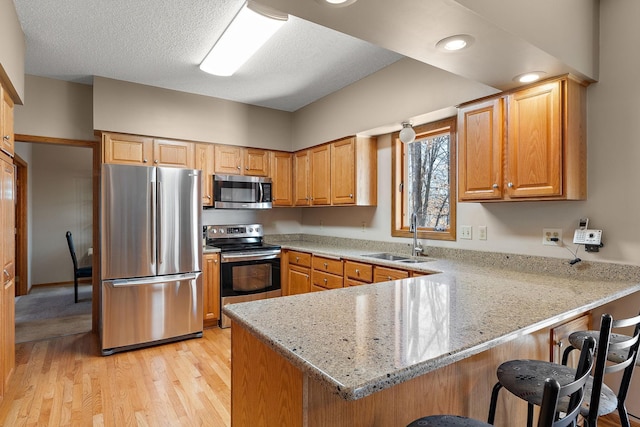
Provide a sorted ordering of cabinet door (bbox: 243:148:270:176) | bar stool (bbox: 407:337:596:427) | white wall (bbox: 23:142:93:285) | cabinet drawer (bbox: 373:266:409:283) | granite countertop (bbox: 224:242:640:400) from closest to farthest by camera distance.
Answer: bar stool (bbox: 407:337:596:427) < granite countertop (bbox: 224:242:640:400) < cabinet drawer (bbox: 373:266:409:283) < cabinet door (bbox: 243:148:270:176) < white wall (bbox: 23:142:93:285)

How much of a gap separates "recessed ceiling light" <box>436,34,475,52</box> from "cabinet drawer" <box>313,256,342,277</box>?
2026mm

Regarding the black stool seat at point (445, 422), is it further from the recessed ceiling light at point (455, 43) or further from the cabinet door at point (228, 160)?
the cabinet door at point (228, 160)

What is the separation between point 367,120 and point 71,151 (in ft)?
18.6

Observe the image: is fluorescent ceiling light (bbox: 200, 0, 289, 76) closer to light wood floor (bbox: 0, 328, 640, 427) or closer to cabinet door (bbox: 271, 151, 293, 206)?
cabinet door (bbox: 271, 151, 293, 206)

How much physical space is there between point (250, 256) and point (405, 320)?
291 centimetres

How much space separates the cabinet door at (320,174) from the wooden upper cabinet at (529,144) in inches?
69.2

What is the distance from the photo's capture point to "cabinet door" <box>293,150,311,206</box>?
4359mm

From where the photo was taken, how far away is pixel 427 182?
332cm

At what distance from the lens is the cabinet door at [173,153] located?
371 centimetres

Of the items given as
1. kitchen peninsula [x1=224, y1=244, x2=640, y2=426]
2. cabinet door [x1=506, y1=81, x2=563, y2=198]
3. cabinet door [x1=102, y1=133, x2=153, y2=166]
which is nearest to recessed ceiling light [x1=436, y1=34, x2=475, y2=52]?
cabinet door [x1=506, y1=81, x2=563, y2=198]

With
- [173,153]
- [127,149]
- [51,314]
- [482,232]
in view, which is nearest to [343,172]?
[482,232]

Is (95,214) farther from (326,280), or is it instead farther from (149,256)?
(326,280)

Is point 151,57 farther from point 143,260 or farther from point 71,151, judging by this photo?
point 71,151

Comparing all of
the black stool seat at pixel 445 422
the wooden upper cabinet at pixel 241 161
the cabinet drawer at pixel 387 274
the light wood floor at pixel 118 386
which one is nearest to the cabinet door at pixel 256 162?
the wooden upper cabinet at pixel 241 161
